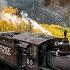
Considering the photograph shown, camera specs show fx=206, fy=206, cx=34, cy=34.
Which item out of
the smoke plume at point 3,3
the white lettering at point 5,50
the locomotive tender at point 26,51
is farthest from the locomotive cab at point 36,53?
the smoke plume at point 3,3

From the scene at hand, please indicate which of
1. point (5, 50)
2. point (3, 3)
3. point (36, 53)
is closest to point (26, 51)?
point (36, 53)

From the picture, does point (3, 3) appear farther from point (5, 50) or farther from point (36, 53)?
point (36, 53)

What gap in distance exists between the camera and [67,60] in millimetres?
8398

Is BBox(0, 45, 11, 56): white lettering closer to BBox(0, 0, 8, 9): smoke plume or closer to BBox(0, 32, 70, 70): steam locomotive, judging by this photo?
BBox(0, 32, 70, 70): steam locomotive

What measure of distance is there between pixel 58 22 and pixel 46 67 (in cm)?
1414

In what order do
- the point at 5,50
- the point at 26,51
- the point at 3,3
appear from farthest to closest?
1. the point at 3,3
2. the point at 5,50
3. the point at 26,51

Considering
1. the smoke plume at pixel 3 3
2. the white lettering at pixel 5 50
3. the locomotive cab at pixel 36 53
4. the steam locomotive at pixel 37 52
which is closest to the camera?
the steam locomotive at pixel 37 52

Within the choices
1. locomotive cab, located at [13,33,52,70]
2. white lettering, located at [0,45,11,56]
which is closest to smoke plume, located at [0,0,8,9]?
white lettering, located at [0,45,11,56]

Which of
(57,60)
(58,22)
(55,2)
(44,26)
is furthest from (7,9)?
(55,2)

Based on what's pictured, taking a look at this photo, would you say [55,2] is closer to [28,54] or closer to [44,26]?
[28,54]

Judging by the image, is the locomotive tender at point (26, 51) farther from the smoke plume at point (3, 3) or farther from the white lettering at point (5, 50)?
the smoke plume at point (3, 3)

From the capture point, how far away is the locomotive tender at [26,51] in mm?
10109

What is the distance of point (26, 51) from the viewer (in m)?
11.0

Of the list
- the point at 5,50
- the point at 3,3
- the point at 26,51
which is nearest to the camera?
the point at 26,51
